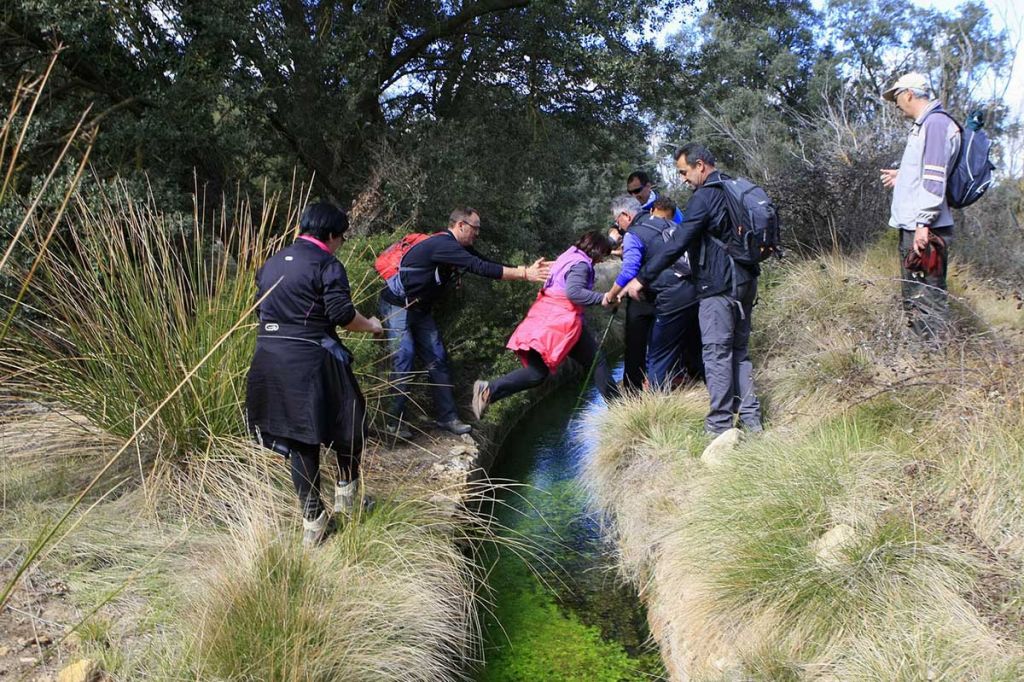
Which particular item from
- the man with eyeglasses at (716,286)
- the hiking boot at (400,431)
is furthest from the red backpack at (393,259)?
the man with eyeglasses at (716,286)

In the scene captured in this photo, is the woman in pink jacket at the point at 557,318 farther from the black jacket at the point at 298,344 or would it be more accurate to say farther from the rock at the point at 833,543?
the rock at the point at 833,543

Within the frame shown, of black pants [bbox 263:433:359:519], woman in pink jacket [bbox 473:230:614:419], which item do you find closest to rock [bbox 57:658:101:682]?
black pants [bbox 263:433:359:519]

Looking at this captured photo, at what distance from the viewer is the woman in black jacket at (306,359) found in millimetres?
3393

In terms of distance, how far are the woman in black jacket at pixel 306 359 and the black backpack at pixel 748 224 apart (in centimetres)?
217

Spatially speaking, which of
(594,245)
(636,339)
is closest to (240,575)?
(594,245)

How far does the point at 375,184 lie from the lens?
8.08m

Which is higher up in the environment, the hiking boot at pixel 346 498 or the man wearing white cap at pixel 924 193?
the man wearing white cap at pixel 924 193

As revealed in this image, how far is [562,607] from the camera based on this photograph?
4270mm

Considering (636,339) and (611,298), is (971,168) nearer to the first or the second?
(611,298)

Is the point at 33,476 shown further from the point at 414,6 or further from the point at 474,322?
the point at 414,6

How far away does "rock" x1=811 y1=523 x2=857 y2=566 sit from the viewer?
9.68ft

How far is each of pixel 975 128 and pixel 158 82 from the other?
635cm

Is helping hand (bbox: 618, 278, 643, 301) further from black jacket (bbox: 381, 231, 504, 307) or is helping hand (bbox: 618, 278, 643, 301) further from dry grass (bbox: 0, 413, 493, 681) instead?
dry grass (bbox: 0, 413, 493, 681)

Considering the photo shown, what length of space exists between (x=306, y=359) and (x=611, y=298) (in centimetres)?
258
